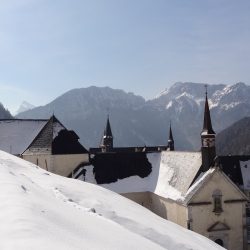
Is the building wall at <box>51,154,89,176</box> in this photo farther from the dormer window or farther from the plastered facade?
the dormer window

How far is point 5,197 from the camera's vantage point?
859 cm

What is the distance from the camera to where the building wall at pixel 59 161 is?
117 ft

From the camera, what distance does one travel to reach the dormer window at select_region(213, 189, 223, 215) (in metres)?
→ 31.2

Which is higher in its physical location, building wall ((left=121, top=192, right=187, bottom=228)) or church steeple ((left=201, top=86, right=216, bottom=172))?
church steeple ((left=201, top=86, right=216, bottom=172))

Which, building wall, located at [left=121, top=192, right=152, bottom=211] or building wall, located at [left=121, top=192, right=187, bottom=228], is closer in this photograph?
building wall, located at [left=121, top=192, right=187, bottom=228]

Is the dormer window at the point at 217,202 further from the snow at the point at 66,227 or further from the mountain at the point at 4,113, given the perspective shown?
the mountain at the point at 4,113

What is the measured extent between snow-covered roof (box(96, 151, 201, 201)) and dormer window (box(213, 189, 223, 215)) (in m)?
2.13

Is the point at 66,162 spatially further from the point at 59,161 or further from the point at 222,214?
the point at 222,214

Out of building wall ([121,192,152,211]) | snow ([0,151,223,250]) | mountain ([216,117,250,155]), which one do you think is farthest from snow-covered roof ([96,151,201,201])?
mountain ([216,117,250,155])

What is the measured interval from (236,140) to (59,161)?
12763 cm

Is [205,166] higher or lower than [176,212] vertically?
higher

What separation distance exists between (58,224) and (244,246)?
27.8m

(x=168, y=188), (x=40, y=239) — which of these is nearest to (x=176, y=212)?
(x=168, y=188)

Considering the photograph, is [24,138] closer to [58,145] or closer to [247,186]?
[58,145]
